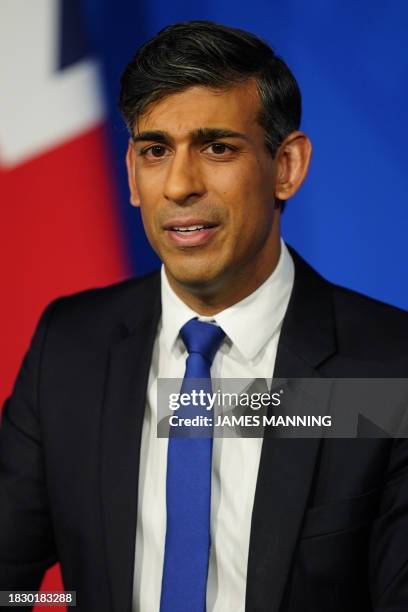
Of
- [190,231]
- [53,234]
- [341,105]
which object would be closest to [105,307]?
[190,231]

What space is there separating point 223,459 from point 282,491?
0.12m

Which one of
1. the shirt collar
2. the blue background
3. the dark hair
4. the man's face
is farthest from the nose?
the blue background

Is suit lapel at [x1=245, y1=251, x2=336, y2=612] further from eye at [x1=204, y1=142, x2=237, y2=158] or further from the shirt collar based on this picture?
eye at [x1=204, y1=142, x2=237, y2=158]

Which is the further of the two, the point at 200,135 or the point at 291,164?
the point at 291,164

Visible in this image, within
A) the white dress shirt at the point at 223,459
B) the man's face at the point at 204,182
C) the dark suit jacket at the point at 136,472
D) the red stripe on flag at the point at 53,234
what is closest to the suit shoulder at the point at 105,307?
the dark suit jacket at the point at 136,472

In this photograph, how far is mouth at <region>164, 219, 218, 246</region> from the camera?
5.44 feet

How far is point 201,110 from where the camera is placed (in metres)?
1.66

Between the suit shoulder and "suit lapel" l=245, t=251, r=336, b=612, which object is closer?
"suit lapel" l=245, t=251, r=336, b=612

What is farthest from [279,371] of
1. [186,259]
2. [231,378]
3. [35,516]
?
[35,516]

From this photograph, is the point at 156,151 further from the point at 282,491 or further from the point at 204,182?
the point at 282,491

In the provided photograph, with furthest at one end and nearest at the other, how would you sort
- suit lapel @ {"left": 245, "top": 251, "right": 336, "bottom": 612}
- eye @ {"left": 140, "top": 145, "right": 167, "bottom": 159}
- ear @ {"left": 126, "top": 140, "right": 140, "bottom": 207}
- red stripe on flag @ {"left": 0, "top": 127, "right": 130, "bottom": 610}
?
red stripe on flag @ {"left": 0, "top": 127, "right": 130, "bottom": 610} → ear @ {"left": 126, "top": 140, "right": 140, "bottom": 207} → eye @ {"left": 140, "top": 145, "right": 167, "bottom": 159} → suit lapel @ {"left": 245, "top": 251, "right": 336, "bottom": 612}

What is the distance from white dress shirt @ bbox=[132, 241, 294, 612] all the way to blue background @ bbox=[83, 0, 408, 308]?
562 millimetres

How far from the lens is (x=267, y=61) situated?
5.75 ft

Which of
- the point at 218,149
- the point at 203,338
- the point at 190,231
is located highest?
the point at 218,149
